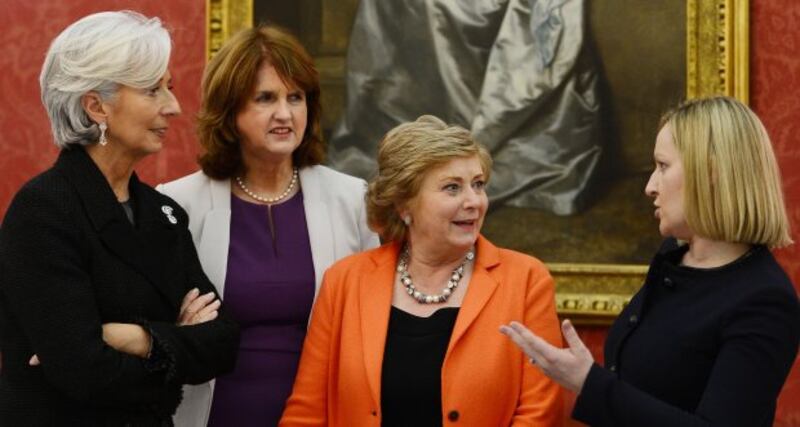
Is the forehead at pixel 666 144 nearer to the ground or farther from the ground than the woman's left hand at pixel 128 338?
farther from the ground

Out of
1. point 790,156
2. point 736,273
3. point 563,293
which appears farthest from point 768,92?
point 736,273

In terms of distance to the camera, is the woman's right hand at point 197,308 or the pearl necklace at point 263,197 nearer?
the woman's right hand at point 197,308

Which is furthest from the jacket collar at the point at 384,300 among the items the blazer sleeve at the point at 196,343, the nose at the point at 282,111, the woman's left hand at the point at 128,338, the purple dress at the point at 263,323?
the woman's left hand at the point at 128,338

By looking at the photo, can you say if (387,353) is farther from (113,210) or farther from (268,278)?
→ (113,210)

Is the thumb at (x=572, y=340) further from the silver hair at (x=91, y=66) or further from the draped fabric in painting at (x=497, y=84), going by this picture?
the draped fabric in painting at (x=497, y=84)

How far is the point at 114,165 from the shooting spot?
9.75ft

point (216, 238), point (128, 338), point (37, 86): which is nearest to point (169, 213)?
point (216, 238)

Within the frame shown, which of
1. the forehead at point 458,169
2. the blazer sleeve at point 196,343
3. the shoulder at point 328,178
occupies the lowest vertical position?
the blazer sleeve at point 196,343

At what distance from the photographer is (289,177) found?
3582 mm

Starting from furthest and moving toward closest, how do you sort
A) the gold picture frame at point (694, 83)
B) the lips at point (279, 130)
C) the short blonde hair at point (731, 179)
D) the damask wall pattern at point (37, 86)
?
the damask wall pattern at point (37, 86) → the gold picture frame at point (694, 83) → the lips at point (279, 130) → the short blonde hair at point (731, 179)

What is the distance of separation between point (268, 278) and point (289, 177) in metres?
0.34

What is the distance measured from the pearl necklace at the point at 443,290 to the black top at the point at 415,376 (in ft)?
0.26

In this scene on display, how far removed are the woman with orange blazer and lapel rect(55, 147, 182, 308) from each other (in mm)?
495

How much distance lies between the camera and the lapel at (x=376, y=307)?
3.11 metres
